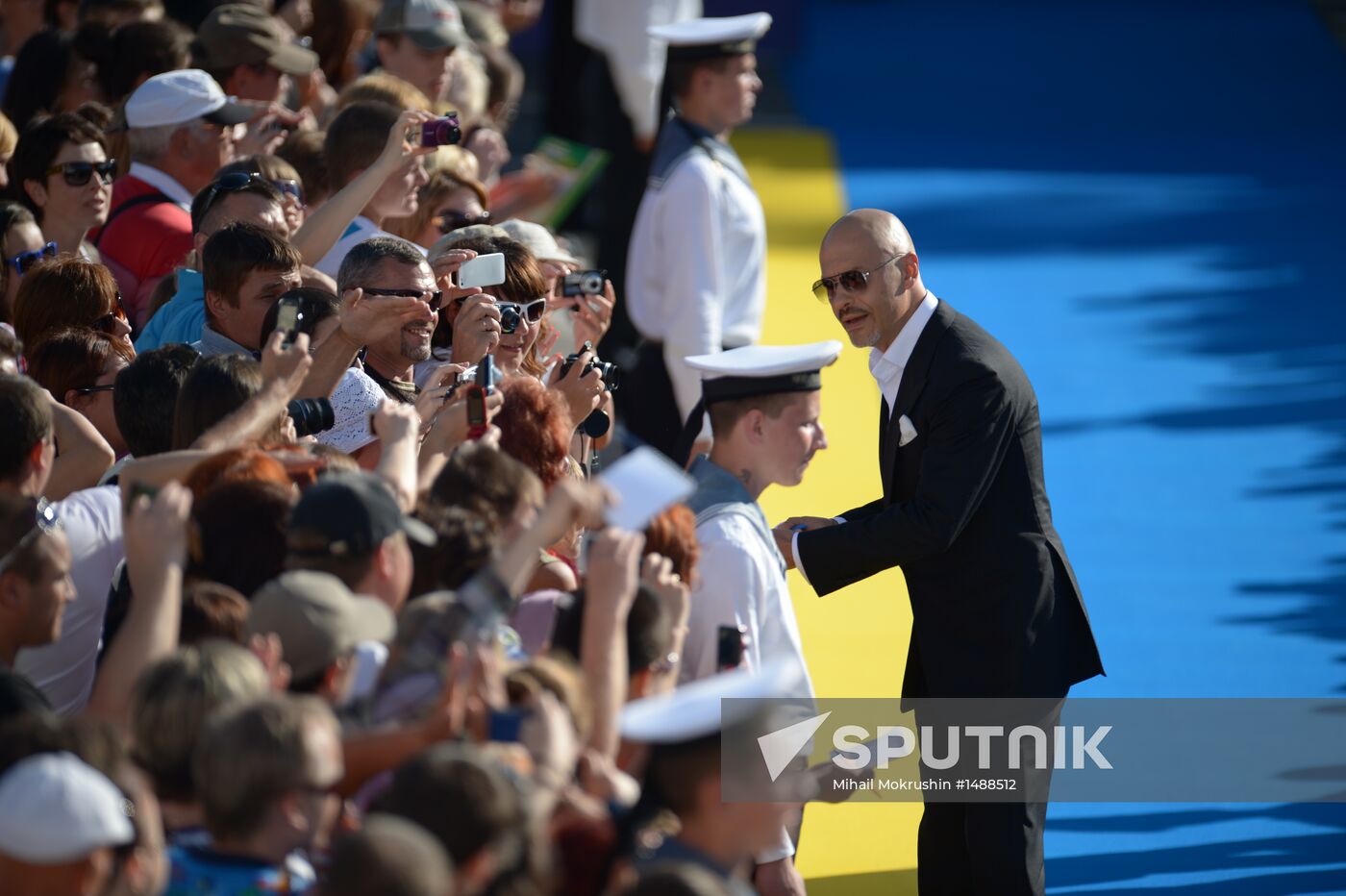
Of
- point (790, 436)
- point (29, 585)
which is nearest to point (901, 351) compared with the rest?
point (790, 436)

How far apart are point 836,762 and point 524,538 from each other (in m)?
1.37

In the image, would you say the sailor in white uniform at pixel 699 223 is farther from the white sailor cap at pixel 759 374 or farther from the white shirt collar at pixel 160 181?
the white sailor cap at pixel 759 374

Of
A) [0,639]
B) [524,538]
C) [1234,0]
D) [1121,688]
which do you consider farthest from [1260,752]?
[1234,0]

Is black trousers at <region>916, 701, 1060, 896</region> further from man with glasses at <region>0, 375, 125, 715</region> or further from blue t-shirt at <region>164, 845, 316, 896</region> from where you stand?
blue t-shirt at <region>164, 845, 316, 896</region>

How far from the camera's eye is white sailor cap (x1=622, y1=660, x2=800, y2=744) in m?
2.96

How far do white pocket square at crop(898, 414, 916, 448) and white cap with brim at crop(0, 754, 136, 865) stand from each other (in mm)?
2845

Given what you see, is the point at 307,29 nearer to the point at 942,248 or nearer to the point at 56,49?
the point at 56,49

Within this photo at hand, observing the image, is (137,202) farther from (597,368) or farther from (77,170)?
(597,368)

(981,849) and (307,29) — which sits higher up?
(307,29)

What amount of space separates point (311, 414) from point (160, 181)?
86.2 inches

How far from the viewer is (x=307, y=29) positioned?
30.8 ft

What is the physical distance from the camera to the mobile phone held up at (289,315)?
15.1 ft

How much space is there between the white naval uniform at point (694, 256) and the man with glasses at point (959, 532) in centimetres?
257

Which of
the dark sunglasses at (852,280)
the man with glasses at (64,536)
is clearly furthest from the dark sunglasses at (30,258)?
the dark sunglasses at (852,280)
